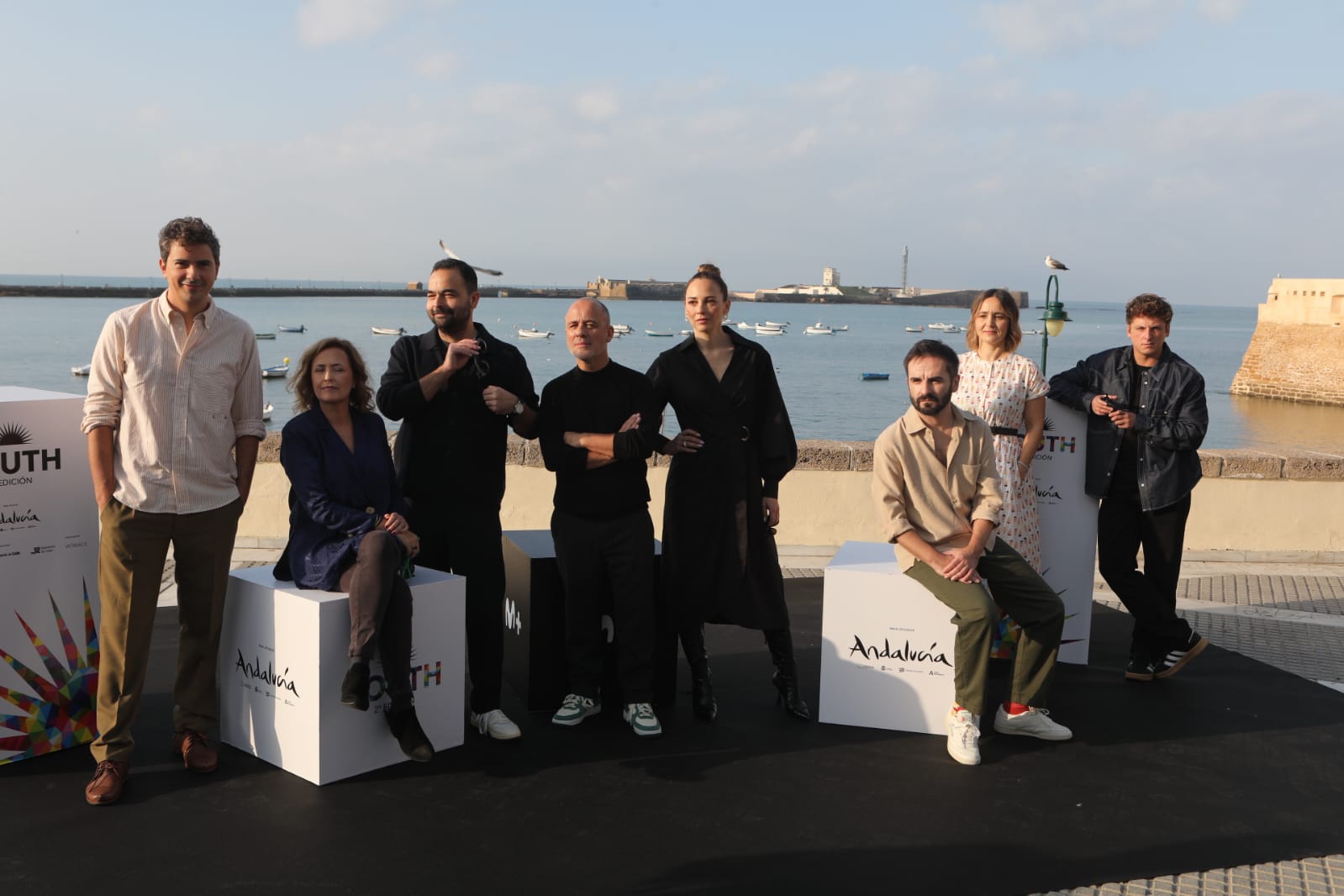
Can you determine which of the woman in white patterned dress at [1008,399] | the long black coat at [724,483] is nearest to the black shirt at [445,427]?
the long black coat at [724,483]

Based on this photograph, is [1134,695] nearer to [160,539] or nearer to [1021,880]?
[1021,880]

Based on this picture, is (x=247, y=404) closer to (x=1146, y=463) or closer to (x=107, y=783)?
(x=107, y=783)

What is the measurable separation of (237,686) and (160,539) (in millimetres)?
637

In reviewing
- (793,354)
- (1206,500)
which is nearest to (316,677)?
(1206,500)

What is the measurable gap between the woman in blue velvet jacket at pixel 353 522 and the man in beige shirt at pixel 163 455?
19 cm

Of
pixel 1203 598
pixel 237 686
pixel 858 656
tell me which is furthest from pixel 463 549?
pixel 1203 598

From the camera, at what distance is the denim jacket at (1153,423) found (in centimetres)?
471

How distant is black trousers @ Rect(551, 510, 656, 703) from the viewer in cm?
415

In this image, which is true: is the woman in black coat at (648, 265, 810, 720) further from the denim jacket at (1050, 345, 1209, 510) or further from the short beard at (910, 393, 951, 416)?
the denim jacket at (1050, 345, 1209, 510)

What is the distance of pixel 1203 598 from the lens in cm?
643

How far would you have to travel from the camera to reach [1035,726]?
419cm

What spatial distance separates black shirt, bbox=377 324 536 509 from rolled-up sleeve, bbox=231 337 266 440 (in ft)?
1.37

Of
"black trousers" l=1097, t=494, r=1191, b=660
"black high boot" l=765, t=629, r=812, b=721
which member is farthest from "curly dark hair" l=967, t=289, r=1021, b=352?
"black high boot" l=765, t=629, r=812, b=721

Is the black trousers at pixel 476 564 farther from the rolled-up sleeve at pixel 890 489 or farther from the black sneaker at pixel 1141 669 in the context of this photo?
the black sneaker at pixel 1141 669
